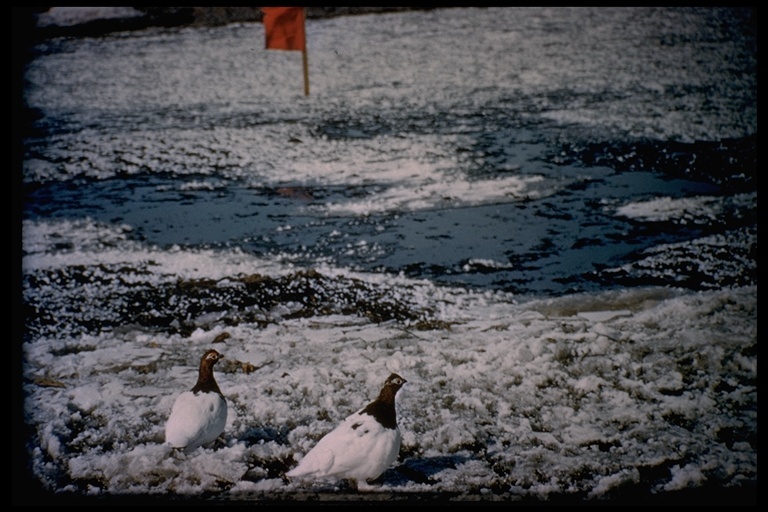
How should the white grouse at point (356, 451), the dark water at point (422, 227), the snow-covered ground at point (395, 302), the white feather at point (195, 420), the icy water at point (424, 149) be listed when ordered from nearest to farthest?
the white grouse at point (356, 451), the white feather at point (195, 420), the snow-covered ground at point (395, 302), the dark water at point (422, 227), the icy water at point (424, 149)

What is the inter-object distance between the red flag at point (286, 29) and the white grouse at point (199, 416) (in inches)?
312

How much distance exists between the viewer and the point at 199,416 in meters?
2.82

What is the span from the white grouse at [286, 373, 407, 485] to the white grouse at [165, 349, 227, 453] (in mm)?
487

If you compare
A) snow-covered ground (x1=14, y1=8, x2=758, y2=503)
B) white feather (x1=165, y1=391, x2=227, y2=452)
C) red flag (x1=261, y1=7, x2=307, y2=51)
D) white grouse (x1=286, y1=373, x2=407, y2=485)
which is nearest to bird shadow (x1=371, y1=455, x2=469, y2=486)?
snow-covered ground (x1=14, y1=8, x2=758, y2=503)

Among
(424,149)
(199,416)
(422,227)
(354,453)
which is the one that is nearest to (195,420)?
(199,416)

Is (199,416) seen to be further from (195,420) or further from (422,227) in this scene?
(422,227)

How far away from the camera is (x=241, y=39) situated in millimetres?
16078

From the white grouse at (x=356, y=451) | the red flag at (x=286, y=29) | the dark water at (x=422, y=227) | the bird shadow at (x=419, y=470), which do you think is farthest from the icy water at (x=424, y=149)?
the white grouse at (x=356, y=451)

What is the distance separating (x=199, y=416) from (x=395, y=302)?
2002 mm

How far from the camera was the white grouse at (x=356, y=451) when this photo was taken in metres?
2.63

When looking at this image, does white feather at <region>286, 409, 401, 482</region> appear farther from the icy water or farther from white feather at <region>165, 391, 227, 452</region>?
the icy water

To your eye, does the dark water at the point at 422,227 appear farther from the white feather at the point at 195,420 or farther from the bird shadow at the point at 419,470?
the white feather at the point at 195,420

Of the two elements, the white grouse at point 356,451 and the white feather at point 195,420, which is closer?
the white grouse at point 356,451

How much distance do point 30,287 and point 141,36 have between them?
14.3 m
